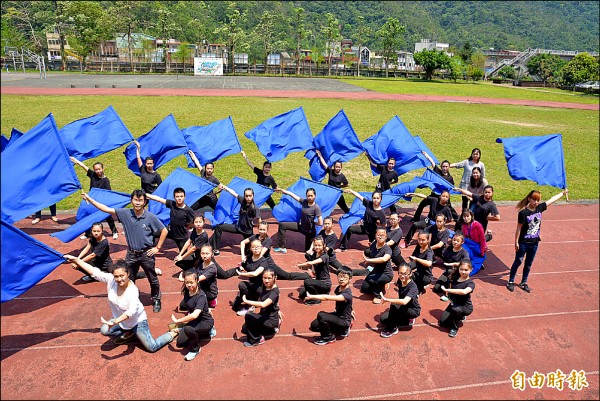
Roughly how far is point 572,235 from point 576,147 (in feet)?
42.5

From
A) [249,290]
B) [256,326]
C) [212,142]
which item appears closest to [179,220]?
[249,290]

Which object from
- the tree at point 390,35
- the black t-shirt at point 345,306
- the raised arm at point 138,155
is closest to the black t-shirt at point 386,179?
the black t-shirt at point 345,306

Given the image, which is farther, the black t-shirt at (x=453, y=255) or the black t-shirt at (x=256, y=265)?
the black t-shirt at (x=453, y=255)

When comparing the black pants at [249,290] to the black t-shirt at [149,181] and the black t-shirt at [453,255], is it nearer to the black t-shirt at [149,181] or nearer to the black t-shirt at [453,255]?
the black t-shirt at [453,255]

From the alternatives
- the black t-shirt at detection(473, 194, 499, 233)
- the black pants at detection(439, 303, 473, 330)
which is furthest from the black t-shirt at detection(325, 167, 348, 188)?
the black pants at detection(439, 303, 473, 330)

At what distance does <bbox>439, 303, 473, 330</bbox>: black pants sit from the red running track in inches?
7.2

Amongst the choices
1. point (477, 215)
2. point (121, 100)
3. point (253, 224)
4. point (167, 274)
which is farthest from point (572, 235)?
point (121, 100)

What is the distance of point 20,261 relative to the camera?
6.12m

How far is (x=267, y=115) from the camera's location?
26453 mm

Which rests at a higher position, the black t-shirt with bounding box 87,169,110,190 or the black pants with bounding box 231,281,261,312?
the black t-shirt with bounding box 87,169,110,190

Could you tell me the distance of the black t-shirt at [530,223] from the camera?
8.05 m

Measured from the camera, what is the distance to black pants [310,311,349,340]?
256 inches

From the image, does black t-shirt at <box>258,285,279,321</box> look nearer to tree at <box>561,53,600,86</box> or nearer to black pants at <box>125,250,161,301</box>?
black pants at <box>125,250,161,301</box>

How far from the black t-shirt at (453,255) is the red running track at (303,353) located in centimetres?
80
